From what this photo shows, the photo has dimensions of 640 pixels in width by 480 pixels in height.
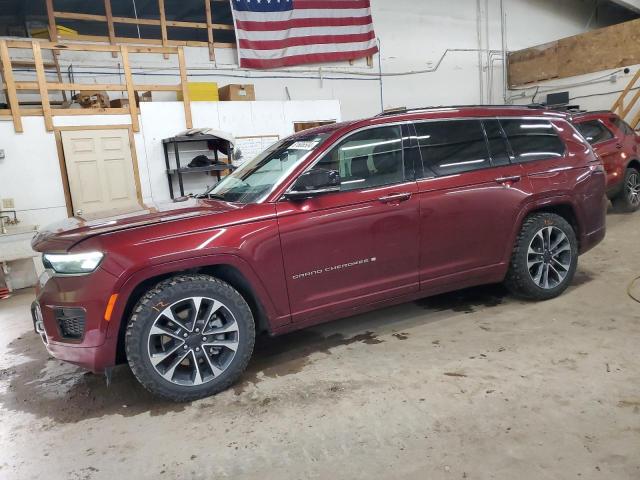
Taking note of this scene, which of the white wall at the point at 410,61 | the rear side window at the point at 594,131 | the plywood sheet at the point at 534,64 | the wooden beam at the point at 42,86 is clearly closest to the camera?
the wooden beam at the point at 42,86

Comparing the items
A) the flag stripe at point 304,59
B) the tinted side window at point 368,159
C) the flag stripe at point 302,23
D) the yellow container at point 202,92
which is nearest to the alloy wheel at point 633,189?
the tinted side window at point 368,159

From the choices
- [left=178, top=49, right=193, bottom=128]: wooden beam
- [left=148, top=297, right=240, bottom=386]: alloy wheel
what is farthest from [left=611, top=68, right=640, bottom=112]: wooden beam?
[left=148, top=297, right=240, bottom=386]: alloy wheel

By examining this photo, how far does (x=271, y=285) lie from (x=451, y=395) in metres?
1.19

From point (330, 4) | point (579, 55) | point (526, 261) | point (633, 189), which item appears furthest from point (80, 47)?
point (579, 55)

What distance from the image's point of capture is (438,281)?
3.34m

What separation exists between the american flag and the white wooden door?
3.78 m

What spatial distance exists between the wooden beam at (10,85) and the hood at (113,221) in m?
4.50

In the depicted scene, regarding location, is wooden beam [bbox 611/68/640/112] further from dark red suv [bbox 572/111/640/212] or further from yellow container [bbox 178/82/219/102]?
yellow container [bbox 178/82/219/102]

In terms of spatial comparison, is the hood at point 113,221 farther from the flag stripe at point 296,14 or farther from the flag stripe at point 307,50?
the flag stripe at point 296,14

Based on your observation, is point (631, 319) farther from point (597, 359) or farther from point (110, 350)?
point (110, 350)

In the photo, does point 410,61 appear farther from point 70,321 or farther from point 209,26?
point 70,321

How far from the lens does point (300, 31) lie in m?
10.2

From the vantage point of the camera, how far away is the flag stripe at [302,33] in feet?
32.1

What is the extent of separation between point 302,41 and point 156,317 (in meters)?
9.11
